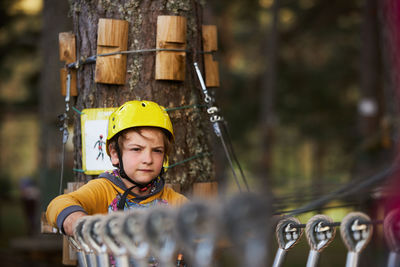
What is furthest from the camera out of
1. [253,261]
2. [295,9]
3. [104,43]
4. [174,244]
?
[295,9]

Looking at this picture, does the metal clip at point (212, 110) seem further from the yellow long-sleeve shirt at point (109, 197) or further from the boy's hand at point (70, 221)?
the boy's hand at point (70, 221)

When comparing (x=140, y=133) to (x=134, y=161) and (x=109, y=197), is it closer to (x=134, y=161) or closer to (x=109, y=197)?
(x=134, y=161)

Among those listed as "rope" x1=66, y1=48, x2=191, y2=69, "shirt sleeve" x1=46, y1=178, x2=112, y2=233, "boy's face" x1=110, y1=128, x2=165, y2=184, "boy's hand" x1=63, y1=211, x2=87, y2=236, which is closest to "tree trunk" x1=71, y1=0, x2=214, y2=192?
"rope" x1=66, y1=48, x2=191, y2=69

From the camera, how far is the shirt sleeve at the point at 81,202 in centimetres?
290

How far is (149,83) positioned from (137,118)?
2.18ft

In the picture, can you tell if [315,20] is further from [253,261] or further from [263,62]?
[253,261]

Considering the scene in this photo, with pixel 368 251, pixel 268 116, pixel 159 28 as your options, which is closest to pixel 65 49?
pixel 159 28

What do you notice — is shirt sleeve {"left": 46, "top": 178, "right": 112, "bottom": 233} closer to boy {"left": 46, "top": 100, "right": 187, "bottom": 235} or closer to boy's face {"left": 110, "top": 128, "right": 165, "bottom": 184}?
boy {"left": 46, "top": 100, "right": 187, "bottom": 235}

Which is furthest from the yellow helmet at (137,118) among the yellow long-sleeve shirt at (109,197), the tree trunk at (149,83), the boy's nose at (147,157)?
the tree trunk at (149,83)

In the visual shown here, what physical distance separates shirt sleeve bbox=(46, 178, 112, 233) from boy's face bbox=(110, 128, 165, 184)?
0.18 meters

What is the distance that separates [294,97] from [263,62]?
11.8 feet

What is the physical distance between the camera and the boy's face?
10.9ft

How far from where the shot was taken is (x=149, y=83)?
12.9ft

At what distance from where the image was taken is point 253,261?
5.82 ft
